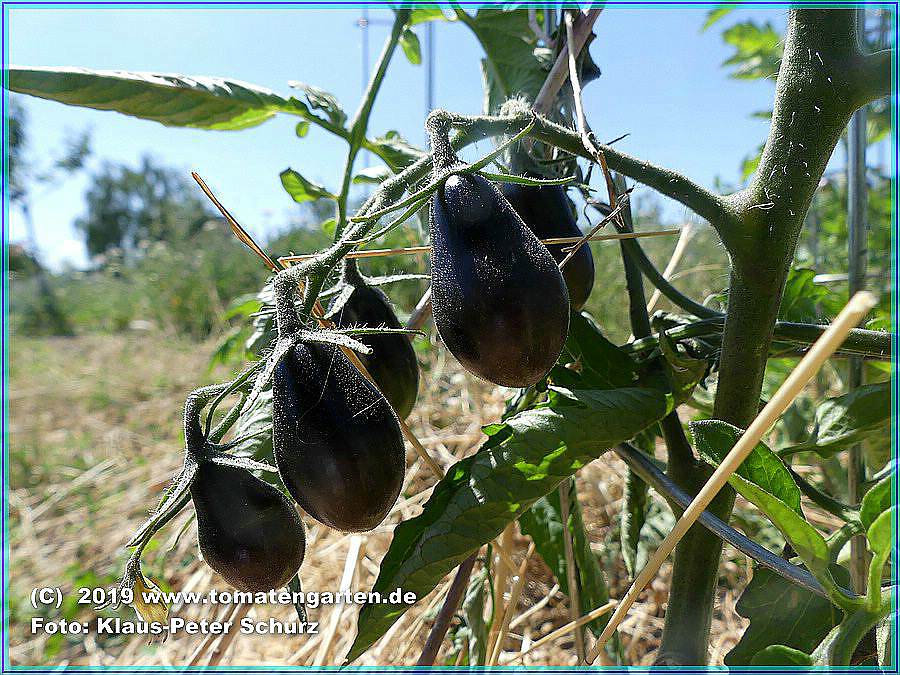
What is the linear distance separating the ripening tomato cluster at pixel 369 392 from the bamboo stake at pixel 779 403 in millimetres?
108

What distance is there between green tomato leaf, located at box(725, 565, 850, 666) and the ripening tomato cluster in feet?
0.68

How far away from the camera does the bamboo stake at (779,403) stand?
0.26 meters

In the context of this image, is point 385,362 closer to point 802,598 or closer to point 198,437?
point 198,437

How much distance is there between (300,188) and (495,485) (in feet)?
1.46

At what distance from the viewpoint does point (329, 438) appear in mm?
370

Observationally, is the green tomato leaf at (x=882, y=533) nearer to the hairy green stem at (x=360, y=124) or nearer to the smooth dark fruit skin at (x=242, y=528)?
the smooth dark fruit skin at (x=242, y=528)

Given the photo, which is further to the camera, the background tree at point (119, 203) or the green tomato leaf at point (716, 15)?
the background tree at point (119, 203)

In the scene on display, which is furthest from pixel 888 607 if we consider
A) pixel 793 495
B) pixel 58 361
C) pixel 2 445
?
pixel 58 361

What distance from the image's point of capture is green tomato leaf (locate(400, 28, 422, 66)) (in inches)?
31.9

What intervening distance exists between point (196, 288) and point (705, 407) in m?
4.03

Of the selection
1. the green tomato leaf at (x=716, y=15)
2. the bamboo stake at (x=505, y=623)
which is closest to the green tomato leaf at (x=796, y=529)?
the bamboo stake at (x=505, y=623)

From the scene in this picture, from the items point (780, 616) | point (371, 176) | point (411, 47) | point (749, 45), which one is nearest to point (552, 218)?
point (371, 176)

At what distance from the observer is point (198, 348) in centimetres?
354

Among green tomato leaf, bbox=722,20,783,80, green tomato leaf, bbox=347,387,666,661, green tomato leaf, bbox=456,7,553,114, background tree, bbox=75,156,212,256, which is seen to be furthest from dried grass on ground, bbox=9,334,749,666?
background tree, bbox=75,156,212,256
